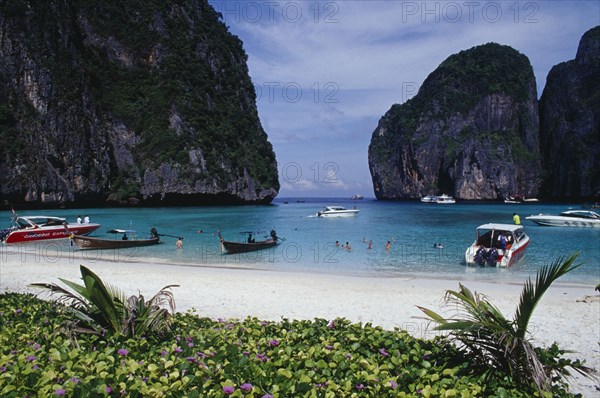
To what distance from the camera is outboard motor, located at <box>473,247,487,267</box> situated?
19375mm

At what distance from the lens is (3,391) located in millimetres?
2744

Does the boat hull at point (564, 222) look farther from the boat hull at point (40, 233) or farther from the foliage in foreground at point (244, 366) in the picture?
the foliage in foreground at point (244, 366)

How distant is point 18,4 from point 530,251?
276 ft

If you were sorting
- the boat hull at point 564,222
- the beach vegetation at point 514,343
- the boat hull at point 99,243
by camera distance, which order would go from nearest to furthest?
1. the beach vegetation at point 514,343
2. the boat hull at point 99,243
3. the boat hull at point 564,222

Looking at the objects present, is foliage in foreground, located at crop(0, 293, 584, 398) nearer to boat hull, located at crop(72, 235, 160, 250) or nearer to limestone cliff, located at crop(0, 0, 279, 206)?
boat hull, located at crop(72, 235, 160, 250)

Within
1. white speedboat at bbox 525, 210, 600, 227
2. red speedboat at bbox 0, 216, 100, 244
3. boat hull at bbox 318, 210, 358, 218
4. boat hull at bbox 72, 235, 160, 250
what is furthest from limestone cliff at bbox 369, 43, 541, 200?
red speedboat at bbox 0, 216, 100, 244

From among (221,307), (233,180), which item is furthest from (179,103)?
(221,307)

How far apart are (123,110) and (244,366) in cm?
9138

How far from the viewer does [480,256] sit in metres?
19.5

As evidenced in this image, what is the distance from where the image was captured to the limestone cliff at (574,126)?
12169cm

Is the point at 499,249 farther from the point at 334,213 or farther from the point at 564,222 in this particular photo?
the point at 334,213

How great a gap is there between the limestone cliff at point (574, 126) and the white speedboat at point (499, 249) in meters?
116

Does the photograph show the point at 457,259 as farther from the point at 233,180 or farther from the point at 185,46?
the point at 185,46

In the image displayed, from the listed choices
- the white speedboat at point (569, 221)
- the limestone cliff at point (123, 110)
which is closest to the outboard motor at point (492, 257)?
the white speedboat at point (569, 221)
